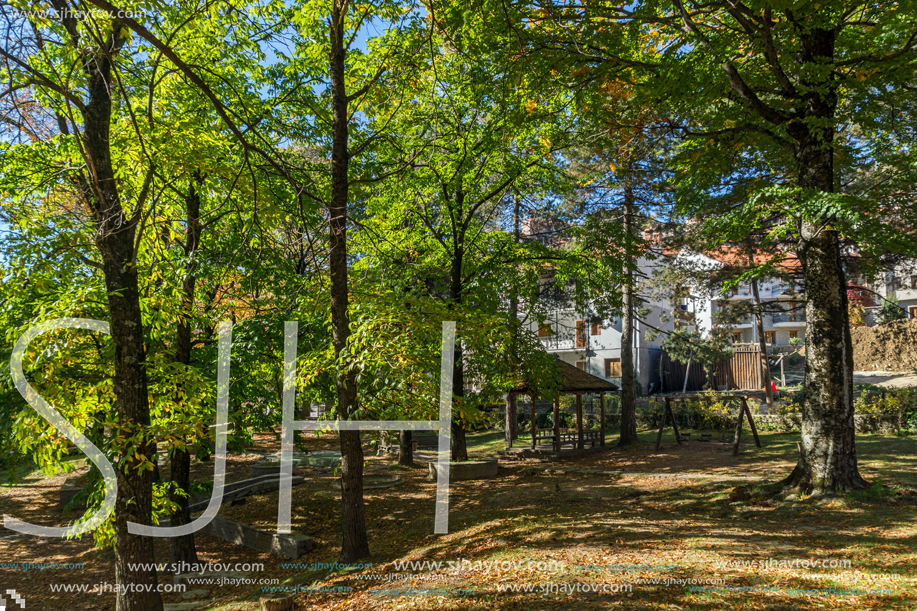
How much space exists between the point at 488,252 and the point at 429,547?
30.6ft

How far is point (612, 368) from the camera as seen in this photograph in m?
33.0

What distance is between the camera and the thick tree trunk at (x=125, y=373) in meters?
5.34

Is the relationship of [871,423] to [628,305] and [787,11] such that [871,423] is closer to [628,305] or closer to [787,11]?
[628,305]

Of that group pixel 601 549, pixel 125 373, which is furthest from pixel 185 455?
pixel 601 549

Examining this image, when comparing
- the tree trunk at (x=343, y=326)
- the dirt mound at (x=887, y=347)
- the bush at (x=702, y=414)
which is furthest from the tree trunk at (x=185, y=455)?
the dirt mound at (x=887, y=347)

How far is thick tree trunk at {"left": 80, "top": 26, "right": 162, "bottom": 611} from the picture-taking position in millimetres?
5344

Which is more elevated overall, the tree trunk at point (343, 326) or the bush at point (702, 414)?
the tree trunk at point (343, 326)

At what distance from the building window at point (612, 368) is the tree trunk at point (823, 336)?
967 inches

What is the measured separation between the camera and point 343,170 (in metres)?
7.52

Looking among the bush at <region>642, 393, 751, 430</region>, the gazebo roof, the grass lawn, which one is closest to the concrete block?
the grass lawn

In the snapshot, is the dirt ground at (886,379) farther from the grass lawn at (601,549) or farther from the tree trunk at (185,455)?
the tree trunk at (185,455)

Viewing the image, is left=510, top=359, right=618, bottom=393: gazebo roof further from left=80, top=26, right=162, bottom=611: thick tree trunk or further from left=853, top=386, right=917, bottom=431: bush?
left=80, top=26, right=162, bottom=611: thick tree trunk

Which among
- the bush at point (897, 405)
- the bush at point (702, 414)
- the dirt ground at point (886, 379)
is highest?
the dirt ground at point (886, 379)

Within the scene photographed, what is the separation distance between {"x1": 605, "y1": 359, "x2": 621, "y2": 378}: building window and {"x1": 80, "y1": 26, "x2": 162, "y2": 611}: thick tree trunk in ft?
98.5
